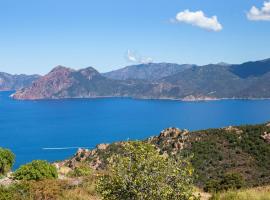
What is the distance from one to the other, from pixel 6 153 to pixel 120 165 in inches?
1016

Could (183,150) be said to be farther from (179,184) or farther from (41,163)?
(179,184)

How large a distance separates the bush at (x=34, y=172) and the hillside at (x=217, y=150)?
34.4 metres

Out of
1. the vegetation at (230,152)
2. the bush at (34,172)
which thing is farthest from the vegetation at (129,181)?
the vegetation at (230,152)

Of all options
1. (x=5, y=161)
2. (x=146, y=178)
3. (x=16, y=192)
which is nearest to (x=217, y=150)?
(x=5, y=161)

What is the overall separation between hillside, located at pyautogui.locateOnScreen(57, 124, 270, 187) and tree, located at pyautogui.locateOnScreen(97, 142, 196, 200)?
47.0 meters

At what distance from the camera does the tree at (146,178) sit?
9773mm

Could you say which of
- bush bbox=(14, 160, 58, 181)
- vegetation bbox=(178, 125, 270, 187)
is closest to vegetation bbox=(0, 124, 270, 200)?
bush bbox=(14, 160, 58, 181)

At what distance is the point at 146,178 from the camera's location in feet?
31.8

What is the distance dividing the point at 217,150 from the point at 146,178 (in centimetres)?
6193

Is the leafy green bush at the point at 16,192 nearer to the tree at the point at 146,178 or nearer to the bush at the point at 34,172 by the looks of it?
the tree at the point at 146,178

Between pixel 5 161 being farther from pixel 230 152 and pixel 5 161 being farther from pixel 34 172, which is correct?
pixel 230 152

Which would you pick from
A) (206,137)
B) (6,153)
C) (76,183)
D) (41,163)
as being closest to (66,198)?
(76,183)

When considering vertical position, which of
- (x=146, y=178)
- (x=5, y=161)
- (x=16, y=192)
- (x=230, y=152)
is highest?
(x=146, y=178)

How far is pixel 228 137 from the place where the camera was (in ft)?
244
